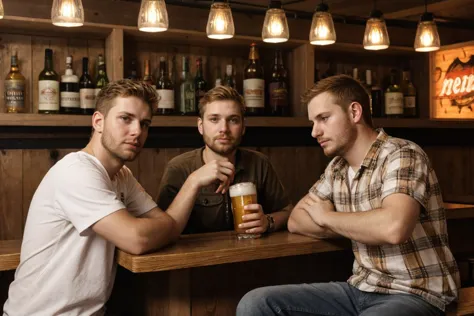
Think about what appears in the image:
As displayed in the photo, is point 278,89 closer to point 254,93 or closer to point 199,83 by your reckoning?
point 254,93

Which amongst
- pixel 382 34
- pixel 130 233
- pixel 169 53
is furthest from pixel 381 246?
pixel 169 53

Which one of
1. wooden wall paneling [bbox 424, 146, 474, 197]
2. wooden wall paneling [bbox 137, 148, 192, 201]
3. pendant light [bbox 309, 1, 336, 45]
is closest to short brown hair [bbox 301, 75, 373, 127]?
pendant light [bbox 309, 1, 336, 45]

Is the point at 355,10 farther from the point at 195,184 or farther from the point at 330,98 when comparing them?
Result: the point at 195,184

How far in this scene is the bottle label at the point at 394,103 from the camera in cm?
405

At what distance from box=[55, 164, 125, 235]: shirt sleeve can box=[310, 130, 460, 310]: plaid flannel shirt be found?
826 mm

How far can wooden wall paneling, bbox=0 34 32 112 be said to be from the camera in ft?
10.7

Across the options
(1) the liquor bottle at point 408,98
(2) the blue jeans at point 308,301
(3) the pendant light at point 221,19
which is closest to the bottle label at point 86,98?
(3) the pendant light at point 221,19

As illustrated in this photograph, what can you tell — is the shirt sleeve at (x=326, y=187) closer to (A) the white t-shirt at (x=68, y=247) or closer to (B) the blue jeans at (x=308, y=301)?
(B) the blue jeans at (x=308, y=301)

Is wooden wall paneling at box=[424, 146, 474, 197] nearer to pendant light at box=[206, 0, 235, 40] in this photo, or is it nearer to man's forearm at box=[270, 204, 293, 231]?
man's forearm at box=[270, 204, 293, 231]

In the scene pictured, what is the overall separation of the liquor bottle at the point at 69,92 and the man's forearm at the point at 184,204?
1337mm

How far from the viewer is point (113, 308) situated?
7.72 feet

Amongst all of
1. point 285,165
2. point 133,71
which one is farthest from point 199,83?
point 285,165

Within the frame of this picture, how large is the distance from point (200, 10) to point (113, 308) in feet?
6.62

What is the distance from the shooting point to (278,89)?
12.3 feet
